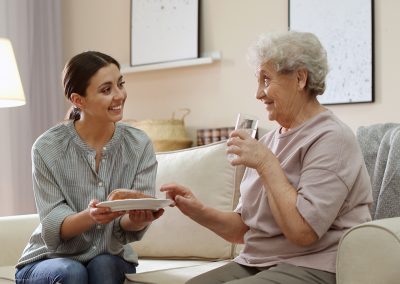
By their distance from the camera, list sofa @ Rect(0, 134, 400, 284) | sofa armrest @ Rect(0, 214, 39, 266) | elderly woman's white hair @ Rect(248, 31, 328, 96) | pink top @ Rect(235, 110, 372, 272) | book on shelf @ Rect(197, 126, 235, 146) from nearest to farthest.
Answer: pink top @ Rect(235, 110, 372, 272) → elderly woman's white hair @ Rect(248, 31, 328, 96) → sofa @ Rect(0, 134, 400, 284) → sofa armrest @ Rect(0, 214, 39, 266) → book on shelf @ Rect(197, 126, 235, 146)

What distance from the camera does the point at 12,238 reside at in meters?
2.52

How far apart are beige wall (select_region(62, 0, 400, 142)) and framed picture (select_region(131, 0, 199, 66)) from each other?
7 cm

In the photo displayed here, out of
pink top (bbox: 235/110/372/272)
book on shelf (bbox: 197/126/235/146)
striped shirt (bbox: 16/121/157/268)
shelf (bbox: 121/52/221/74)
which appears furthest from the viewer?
shelf (bbox: 121/52/221/74)

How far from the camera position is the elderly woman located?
1.59 m

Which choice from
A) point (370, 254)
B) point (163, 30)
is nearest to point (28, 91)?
point (163, 30)

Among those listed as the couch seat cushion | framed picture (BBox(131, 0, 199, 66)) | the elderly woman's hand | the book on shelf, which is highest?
framed picture (BBox(131, 0, 199, 66))

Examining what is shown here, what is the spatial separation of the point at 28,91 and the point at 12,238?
1823mm

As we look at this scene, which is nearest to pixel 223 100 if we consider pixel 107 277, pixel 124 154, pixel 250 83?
pixel 250 83

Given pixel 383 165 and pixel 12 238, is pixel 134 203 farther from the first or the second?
pixel 12 238

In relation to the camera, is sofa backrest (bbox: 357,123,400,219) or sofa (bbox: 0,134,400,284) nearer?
sofa backrest (bbox: 357,123,400,219)

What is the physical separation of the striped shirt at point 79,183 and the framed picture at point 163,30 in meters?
1.72

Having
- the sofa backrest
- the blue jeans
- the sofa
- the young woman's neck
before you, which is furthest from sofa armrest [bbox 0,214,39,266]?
the sofa backrest

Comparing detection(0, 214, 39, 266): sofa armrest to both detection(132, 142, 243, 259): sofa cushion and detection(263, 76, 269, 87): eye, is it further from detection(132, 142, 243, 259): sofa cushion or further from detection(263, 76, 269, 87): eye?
detection(263, 76, 269, 87): eye

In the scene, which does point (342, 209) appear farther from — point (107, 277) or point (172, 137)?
point (172, 137)
